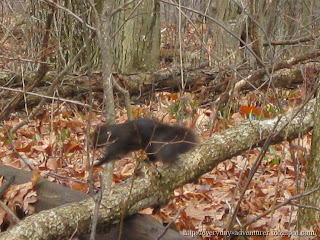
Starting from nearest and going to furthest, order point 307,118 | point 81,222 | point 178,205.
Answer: point 81,222 < point 307,118 < point 178,205

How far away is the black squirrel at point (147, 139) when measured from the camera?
3037 millimetres

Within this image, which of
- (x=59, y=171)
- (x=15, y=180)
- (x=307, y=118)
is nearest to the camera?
(x=15, y=180)

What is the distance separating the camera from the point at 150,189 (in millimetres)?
3023

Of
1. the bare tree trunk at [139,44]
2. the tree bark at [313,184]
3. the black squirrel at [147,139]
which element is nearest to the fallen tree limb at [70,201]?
the black squirrel at [147,139]

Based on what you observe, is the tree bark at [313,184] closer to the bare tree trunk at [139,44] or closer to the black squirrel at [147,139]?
the black squirrel at [147,139]

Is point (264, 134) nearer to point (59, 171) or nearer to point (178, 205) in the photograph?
point (178, 205)

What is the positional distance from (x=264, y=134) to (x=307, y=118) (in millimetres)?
404

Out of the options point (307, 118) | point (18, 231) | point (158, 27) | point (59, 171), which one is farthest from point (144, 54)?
point (18, 231)

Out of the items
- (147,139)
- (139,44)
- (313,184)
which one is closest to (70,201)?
(147,139)

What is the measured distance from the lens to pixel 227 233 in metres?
2.81

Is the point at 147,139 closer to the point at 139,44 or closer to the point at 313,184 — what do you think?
the point at 313,184

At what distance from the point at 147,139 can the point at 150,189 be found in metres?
0.28

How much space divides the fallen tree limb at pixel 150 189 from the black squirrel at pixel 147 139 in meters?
0.11

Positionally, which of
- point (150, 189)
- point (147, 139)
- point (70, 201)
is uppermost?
point (147, 139)
